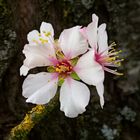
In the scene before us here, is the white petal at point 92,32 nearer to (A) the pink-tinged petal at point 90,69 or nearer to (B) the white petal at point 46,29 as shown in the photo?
(A) the pink-tinged petal at point 90,69

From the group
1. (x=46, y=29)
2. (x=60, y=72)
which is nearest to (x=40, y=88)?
(x=60, y=72)

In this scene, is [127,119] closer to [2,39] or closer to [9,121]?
[9,121]

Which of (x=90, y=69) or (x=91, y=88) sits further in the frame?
(x=91, y=88)

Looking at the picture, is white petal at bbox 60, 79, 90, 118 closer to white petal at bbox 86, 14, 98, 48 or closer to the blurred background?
white petal at bbox 86, 14, 98, 48

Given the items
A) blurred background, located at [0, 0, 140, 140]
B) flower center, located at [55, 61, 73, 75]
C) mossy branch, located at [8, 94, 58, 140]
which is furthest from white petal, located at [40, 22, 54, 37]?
blurred background, located at [0, 0, 140, 140]

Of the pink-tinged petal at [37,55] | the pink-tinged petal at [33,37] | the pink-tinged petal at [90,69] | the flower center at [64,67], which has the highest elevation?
the pink-tinged petal at [33,37]

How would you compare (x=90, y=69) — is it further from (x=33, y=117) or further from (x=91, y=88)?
(x=91, y=88)

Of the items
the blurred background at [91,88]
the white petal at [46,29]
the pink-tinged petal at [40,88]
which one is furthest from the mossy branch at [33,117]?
the blurred background at [91,88]
